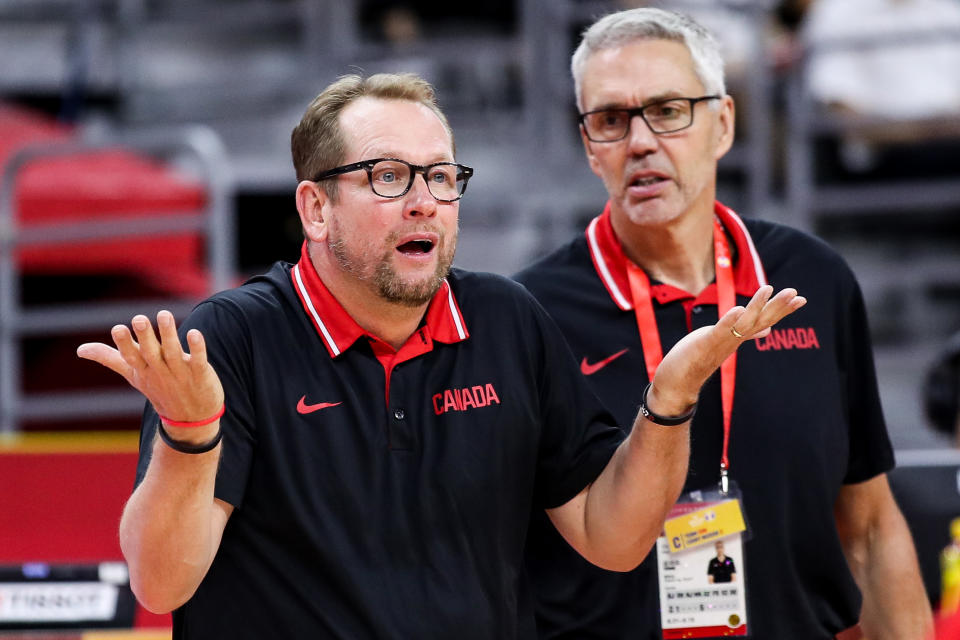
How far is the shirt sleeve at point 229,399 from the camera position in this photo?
7.10ft

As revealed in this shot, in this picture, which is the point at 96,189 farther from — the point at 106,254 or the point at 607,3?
the point at 607,3

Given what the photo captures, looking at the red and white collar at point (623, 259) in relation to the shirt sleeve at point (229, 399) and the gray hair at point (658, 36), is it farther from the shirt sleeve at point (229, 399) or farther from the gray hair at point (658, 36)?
the shirt sleeve at point (229, 399)

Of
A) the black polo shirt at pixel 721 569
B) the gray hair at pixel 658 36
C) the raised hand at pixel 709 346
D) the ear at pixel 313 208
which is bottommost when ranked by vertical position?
the black polo shirt at pixel 721 569

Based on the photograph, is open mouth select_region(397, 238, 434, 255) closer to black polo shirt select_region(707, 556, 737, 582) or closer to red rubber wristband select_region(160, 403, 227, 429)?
red rubber wristband select_region(160, 403, 227, 429)

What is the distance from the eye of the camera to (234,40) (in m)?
8.77

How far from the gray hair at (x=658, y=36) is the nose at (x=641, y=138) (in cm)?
18

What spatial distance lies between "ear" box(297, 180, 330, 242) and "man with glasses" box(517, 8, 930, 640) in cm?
61

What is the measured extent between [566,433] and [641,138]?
0.75 meters

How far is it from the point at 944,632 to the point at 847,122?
17.2ft

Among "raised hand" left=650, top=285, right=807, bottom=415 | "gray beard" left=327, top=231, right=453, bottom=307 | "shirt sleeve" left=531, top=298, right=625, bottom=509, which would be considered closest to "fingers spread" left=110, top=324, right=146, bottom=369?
"gray beard" left=327, top=231, right=453, bottom=307

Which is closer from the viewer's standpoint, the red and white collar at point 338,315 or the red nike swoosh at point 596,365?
the red and white collar at point 338,315

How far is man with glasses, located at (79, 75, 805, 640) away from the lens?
85.8 inches

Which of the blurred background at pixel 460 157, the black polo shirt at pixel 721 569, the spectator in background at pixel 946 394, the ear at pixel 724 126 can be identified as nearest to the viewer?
the black polo shirt at pixel 721 569

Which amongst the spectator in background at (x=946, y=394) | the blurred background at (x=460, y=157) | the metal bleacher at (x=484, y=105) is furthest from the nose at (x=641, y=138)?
the metal bleacher at (x=484, y=105)
